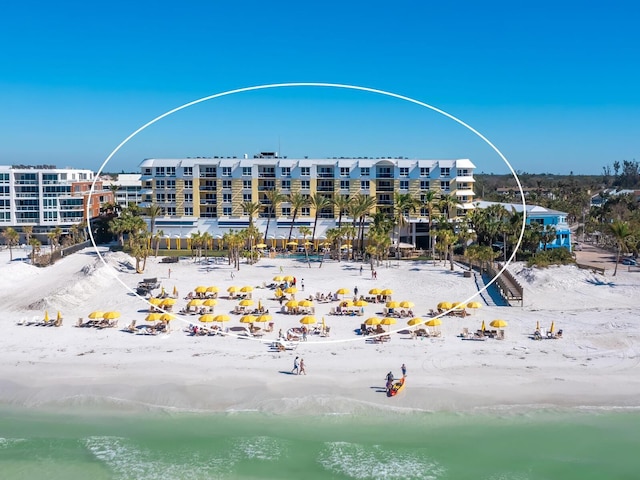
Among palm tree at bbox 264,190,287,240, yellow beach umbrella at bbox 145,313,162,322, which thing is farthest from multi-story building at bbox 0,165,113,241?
yellow beach umbrella at bbox 145,313,162,322

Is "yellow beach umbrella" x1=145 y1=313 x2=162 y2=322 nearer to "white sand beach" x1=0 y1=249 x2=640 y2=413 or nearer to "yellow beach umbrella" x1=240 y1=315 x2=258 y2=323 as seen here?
"white sand beach" x1=0 y1=249 x2=640 y2=413

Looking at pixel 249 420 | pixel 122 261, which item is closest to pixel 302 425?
pixel 249 420

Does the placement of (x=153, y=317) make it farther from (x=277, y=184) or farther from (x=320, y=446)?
(x=277, y=184)

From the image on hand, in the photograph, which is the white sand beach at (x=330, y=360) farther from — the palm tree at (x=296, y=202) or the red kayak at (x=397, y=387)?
the palm tree at (x=296, y=202)

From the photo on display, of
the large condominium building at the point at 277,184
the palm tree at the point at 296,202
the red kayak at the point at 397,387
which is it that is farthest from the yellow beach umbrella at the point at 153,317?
the large condominium building at the point at 277,184

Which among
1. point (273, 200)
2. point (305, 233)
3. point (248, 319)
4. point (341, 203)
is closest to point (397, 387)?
point (248, 319)
